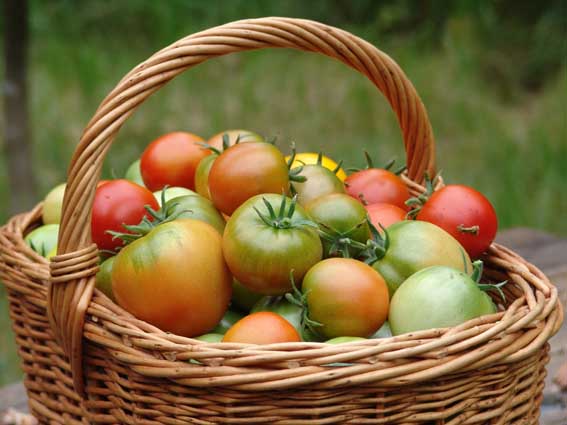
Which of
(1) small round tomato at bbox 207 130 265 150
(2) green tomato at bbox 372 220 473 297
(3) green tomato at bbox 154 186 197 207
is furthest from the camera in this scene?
(1) small round tomato at bbox 207 130 265 150

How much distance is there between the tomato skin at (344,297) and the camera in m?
1.24

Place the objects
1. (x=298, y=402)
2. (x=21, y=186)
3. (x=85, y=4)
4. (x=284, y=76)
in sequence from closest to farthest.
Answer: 1. (x=298, y=402)
2. (x=21, y=186)
3. (x=284, y=76)
4. (x=85, y=4)

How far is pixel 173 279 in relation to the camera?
4.11ft

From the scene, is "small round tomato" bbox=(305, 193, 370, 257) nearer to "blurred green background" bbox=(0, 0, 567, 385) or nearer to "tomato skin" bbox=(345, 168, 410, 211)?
"tomato skin" bbox=(345, 168, 410, 211)

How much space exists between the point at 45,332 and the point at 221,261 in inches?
14.7

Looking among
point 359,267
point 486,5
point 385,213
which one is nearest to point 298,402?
point 359,267

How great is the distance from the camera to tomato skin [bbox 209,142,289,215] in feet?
4.65

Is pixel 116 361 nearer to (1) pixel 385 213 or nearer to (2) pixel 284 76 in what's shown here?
(1) pixel 385 213

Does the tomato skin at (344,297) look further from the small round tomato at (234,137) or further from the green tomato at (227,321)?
the small round tomato at (234,137)

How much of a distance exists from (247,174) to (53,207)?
0.55 m

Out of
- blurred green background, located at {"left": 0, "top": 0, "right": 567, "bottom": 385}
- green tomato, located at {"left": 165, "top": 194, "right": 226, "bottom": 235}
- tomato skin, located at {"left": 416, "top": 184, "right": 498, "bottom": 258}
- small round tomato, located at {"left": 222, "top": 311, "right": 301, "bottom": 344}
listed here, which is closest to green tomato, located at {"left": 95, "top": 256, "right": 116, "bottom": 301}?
green tomato, located at {"left": 165, "top": 194, "right": 226, "bottom": 235}

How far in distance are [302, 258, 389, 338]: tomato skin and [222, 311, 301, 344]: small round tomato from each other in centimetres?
6

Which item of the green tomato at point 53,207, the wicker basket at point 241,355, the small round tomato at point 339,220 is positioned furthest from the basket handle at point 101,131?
the green tomato at point 53,207

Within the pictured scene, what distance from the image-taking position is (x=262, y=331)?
119cm
